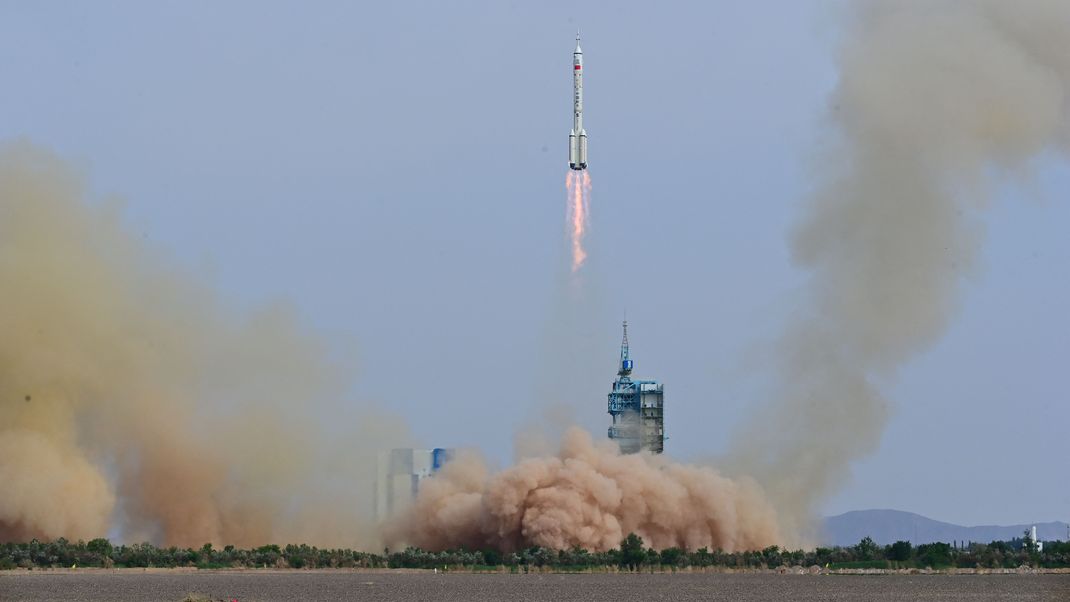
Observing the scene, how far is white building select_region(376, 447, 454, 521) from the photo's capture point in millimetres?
104625

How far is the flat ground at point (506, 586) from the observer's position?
73.4 m

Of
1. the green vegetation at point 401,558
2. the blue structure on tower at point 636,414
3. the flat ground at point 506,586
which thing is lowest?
the flat ground at point 506,586

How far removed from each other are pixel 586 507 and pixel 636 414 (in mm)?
17462

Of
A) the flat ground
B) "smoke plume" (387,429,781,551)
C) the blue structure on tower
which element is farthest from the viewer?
the blue structure on tower

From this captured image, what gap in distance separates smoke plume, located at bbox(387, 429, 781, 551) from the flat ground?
176 cm

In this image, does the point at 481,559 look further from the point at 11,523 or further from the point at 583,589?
the point at 11,523

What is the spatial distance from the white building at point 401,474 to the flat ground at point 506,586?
774 cm

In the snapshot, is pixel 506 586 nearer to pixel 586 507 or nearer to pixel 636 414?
pixel 586 507

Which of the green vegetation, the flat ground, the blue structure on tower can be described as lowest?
the flat ground

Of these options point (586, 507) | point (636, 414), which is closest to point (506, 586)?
point (586, 507)

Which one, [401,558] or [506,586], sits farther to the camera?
[401,558]

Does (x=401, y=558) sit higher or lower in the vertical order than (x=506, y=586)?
higher

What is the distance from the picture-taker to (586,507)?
8775 cm

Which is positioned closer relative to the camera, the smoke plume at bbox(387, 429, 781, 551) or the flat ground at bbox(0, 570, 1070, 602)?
the flat ground at bbox(0, 570, 1070, 602)
